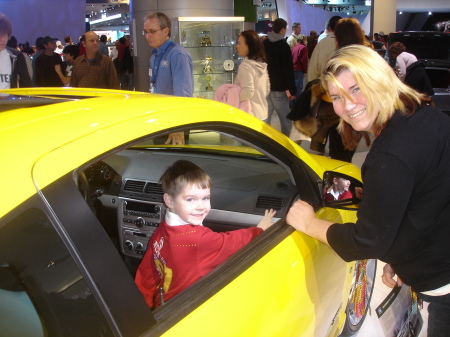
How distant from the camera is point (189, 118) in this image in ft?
4.66

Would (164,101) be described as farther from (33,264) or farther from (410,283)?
(410,283)

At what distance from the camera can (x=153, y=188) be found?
101 inches

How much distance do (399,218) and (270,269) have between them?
43 centimetres

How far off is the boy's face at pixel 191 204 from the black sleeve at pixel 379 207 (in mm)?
509

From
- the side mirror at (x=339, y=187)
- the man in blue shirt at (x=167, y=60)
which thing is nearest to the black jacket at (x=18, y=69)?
the man in blue shirt at (x=167, y=60)

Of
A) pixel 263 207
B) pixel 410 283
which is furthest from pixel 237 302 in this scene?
pixel 263 207

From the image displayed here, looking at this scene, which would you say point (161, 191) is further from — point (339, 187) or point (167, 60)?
point (167, 60)

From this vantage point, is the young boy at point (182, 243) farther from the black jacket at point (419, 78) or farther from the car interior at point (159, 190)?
the black jacket at point (419, 78)

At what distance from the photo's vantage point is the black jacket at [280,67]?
6.48 metres

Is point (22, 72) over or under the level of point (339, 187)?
over

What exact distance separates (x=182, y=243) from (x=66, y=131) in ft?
2.32

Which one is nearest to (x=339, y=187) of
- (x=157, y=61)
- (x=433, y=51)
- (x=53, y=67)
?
(x=157, y=61)

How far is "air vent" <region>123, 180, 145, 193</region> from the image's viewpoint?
8.58 ft

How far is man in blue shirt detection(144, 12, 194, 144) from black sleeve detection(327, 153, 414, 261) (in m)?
3.02
